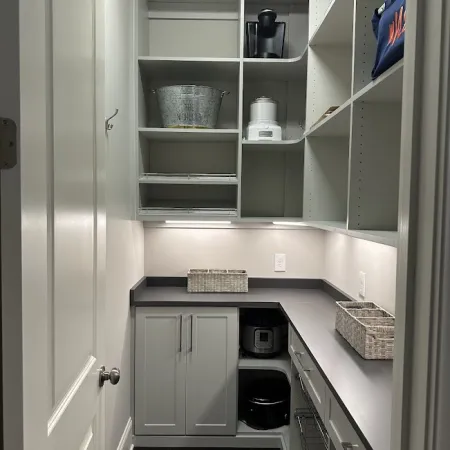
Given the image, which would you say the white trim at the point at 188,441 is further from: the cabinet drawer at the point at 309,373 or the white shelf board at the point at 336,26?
the white shelf board at the point at 336,26

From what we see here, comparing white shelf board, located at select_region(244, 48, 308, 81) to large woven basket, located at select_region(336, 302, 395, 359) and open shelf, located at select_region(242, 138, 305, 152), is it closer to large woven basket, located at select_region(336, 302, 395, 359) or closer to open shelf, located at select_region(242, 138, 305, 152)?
open shelf, located at select_region(242, 138, 305, 152)

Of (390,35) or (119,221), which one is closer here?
(390,35)

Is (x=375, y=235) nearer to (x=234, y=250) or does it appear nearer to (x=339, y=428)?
(x=339, y=428)

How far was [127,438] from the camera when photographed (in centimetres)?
229

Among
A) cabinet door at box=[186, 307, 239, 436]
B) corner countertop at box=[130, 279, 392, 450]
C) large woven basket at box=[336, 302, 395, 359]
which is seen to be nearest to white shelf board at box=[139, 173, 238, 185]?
corner countertop at box=[130, 279, 392, 450]

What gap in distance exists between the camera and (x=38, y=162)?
75cm

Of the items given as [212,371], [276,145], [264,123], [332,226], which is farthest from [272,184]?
[212,371]

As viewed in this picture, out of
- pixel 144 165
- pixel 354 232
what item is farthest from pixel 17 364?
pixel 144 165

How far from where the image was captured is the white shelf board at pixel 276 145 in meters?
2.47

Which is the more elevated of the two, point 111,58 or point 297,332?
point 111,58

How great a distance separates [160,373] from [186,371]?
154mm

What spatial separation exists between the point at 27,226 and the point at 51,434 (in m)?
0.45

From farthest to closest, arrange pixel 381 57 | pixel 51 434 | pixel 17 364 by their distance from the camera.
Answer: pixel 381 57 → pixel 51 434 → pixel 17 364

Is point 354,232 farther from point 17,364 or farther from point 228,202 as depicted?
point 228,202
